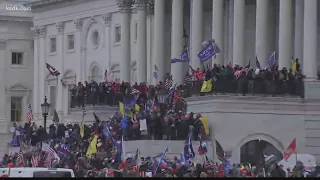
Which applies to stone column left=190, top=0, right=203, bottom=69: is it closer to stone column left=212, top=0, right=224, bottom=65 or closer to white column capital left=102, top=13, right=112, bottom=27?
stone column left=212, top=0, right=224, bottom=65

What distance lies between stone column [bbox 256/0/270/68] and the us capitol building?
5 cm

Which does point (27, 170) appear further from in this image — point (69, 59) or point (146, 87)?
point (69, 59)

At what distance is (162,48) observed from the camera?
7825cm

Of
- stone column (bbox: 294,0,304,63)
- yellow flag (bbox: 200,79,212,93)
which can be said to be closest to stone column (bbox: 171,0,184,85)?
stone column (bbox: 294,0,304,63)

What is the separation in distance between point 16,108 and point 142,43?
108 feet

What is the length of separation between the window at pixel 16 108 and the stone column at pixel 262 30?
153 feet

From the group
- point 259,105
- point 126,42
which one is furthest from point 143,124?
point 126,42

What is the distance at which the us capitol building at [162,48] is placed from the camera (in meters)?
62.0

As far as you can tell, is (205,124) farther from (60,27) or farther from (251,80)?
(60,27)

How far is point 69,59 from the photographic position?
101812mm

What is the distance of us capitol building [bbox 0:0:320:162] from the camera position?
203 ft

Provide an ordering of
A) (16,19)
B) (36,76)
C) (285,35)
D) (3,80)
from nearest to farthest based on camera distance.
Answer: (285,35) → (36,76) → (16,19) → (3,80)

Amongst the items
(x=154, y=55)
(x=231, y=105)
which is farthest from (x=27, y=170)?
(x=154, y=55)

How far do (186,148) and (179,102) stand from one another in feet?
26.0
